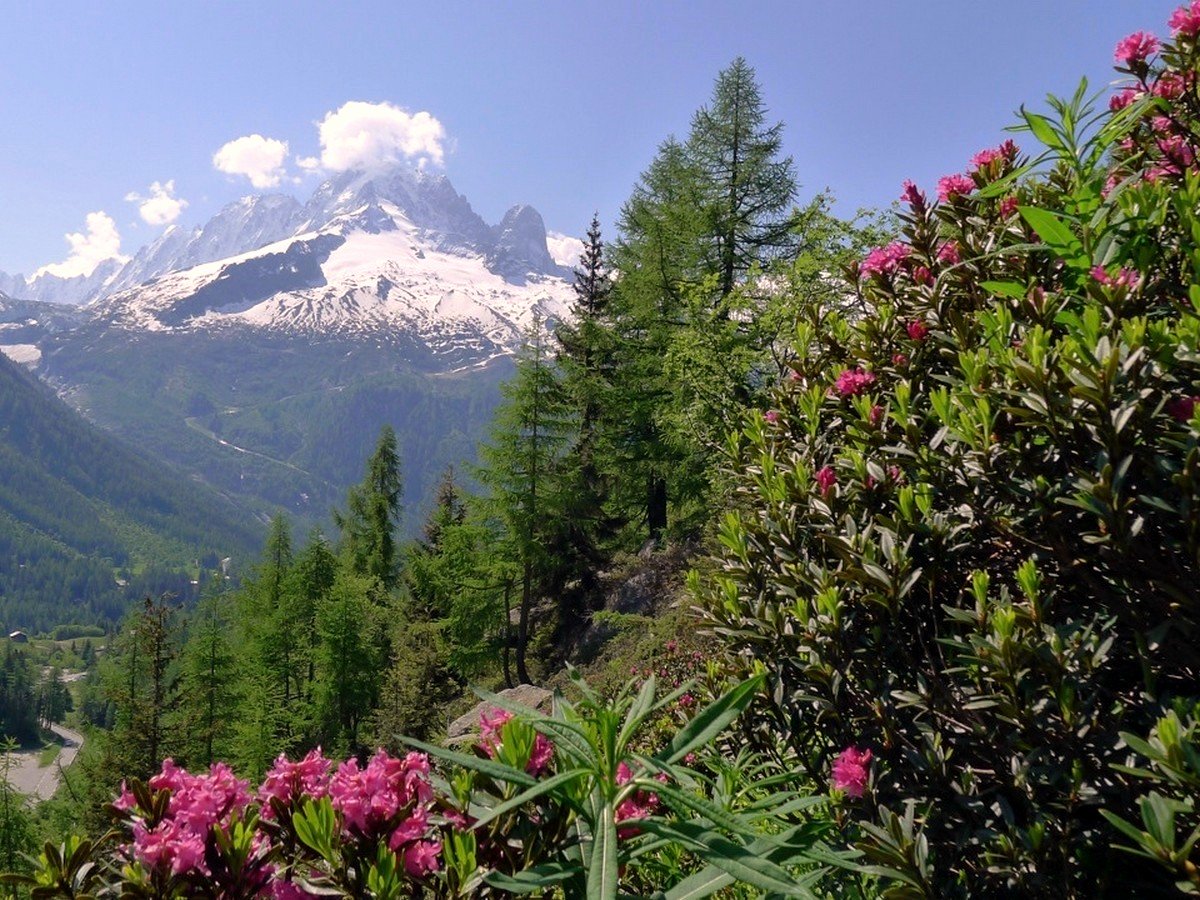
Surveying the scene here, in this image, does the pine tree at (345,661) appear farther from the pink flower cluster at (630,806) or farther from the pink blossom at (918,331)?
the pink flower cluster at (630,806)

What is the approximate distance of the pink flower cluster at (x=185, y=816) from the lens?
1460 mm

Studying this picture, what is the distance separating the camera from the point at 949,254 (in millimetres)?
2730

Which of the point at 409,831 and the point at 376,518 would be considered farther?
the point at 376,518

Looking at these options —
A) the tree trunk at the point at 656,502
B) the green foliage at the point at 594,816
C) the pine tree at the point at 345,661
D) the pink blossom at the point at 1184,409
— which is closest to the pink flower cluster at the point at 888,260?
the pink blossom at the point at 1184,409

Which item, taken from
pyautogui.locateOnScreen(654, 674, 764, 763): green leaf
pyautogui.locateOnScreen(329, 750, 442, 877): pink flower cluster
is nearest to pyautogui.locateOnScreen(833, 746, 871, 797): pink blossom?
pyautogui.locateOnScreen(654, 674, 764, 763): green leaf

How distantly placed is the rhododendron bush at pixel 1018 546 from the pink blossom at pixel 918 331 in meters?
0.01

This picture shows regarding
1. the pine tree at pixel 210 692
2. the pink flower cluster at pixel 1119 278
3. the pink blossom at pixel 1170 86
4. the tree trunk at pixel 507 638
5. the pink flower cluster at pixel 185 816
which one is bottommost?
the pine tree at pixel 210 692

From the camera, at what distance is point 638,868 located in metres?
2.39

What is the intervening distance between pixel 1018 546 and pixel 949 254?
118cm

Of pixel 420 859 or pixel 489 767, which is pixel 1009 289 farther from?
pixel 420 859

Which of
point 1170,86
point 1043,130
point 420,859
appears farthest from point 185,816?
point 1170,86

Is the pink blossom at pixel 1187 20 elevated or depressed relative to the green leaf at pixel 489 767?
elevated

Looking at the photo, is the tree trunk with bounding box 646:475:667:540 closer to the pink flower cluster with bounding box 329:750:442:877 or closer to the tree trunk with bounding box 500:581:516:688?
the tree trunk with bounding box 500:581:516:688

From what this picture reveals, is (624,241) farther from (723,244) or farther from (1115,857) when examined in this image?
(1115,857)
